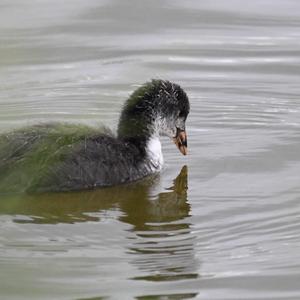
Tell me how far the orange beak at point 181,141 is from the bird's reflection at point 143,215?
197mm

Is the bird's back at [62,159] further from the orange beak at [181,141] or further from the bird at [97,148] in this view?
the orange beak at [181,141]

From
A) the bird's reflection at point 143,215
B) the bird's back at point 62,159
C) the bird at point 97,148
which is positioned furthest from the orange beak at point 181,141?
the bird's back at point 62,159

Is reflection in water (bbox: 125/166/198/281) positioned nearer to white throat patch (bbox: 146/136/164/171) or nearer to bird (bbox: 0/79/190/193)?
white throat patch (bbox: 146/136/164/171)

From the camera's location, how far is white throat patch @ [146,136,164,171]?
8.98 m

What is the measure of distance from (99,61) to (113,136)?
114 inches

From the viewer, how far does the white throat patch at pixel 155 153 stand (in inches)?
353

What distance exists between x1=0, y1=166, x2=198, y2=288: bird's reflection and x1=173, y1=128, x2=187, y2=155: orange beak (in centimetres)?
20

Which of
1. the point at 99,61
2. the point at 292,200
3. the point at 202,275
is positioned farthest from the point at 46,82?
the point at 202,275

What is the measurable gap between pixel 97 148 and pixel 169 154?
3.66 feet

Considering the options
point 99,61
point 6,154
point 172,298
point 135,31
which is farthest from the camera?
point 135,31

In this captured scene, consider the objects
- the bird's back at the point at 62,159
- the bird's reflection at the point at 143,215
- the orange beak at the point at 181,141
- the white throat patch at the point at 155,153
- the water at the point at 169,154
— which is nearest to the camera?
the water at the point at 169,154

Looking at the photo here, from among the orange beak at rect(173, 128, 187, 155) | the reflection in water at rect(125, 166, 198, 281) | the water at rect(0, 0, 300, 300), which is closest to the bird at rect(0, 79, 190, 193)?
the orange beak at rect(173, 128, 187, 155)

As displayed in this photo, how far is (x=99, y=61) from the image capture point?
38.5ft

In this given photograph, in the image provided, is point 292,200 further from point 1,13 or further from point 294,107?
point 1,13
